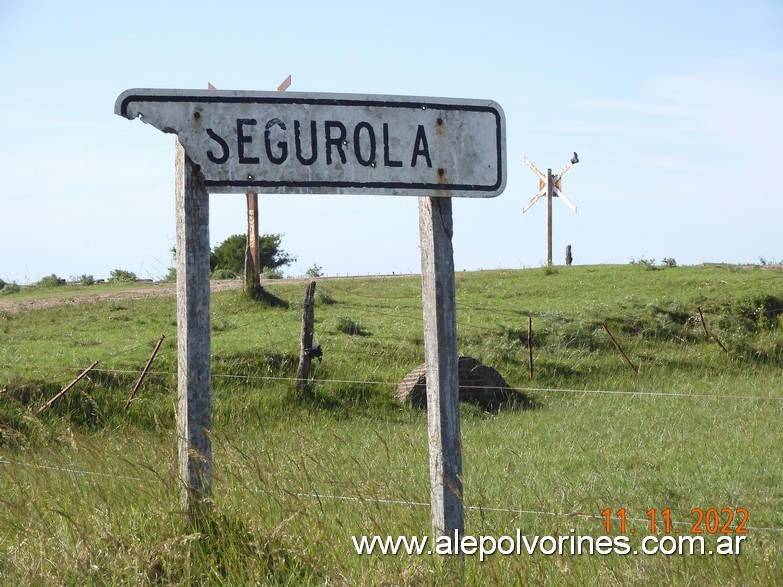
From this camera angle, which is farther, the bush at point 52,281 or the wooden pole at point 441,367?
the bush at point 52,281

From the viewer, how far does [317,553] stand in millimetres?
4770

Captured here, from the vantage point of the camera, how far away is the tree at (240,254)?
38219 mm

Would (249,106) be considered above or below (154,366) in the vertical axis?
above

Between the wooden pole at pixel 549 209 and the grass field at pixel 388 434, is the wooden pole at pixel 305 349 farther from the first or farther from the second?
the wooden pole at pixel 549 209

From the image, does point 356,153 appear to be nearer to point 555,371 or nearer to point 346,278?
point 555,371

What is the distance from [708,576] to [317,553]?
77.3 inches

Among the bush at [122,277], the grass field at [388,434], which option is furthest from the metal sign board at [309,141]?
the bush at [122,277]

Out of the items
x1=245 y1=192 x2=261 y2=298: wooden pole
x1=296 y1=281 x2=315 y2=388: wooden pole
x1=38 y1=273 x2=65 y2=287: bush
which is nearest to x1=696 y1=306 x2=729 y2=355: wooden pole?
x1=296 y1=281 x2=315 y2=388: wooden pole

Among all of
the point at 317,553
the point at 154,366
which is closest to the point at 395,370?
the point at 154,366

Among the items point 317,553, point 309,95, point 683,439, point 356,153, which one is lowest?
point 683,439

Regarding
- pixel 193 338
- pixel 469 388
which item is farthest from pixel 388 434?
pixel 193 338

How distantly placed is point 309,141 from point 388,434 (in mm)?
9248

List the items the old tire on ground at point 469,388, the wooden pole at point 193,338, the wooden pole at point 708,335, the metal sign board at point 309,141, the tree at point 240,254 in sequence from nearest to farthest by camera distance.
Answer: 1. the metal sign board at point 309,141
2. the wooden pole at point 193,338
3. the old tire on ground at point 469,388
4. the wooden pole at point 708,335
5. the tree at point 240,254

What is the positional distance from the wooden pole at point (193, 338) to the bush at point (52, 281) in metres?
26.5
